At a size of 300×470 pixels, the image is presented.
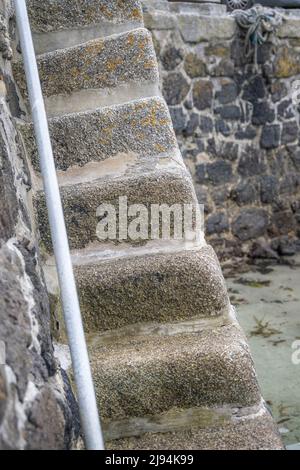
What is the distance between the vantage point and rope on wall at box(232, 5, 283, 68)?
4.72m

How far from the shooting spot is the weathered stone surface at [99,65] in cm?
161

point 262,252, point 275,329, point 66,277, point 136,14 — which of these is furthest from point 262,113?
point 66,277

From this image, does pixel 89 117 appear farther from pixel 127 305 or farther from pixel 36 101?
pixel 127 305

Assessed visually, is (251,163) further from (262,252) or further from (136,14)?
(136,14)

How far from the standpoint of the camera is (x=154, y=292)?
131 cm

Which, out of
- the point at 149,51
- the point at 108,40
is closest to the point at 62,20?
the point at 108,40

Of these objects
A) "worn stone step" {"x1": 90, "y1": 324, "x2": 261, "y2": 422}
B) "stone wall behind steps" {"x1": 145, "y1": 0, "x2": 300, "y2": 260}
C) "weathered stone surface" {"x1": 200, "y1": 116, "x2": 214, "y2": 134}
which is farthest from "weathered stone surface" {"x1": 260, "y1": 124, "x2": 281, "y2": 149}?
"worn stone step" {"x1": 90, "y1": 324, "x2": 261, "y2": 422}

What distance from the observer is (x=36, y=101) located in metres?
1.20

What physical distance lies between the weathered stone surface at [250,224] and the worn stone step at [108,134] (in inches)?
142

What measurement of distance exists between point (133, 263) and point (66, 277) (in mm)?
368

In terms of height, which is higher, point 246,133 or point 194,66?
point 194,66

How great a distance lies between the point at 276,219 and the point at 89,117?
3.94 m

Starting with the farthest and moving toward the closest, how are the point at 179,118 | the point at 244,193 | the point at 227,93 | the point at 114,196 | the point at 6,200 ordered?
the point at 244,193
the point at 227,93
the point at 179,118
the point at 114,196
the point at 6,200

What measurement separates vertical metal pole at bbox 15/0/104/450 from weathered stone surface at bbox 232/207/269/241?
3.94 metres
